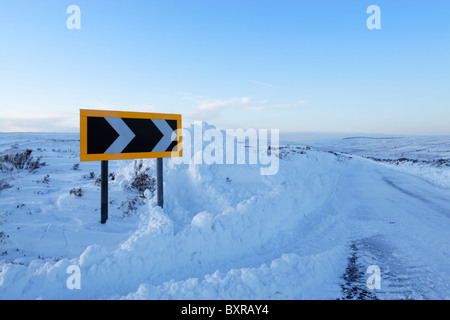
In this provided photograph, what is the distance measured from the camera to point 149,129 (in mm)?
6090

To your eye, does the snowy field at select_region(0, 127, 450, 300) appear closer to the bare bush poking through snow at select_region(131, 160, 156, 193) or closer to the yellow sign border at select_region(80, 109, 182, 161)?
the bare bush poking through snow at select_region(131, 160, 156, 193)

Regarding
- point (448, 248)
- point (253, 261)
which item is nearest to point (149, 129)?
point (253, 261)

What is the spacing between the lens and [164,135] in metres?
6.31

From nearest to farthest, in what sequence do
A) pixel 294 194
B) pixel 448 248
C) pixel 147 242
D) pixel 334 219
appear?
pixel 147 242
pixel 448 248
pixel 334 219
pixel 294 194

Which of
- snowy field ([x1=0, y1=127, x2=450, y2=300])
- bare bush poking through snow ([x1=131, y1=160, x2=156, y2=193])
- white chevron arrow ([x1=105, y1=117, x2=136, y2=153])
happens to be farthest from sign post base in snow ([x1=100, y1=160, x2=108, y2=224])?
bare bush poking through snow ([x1=131, y1=160, x2=156, y2=193])

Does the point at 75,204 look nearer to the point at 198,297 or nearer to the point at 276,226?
the point at 198,297

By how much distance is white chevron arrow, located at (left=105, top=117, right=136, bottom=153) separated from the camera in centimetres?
559

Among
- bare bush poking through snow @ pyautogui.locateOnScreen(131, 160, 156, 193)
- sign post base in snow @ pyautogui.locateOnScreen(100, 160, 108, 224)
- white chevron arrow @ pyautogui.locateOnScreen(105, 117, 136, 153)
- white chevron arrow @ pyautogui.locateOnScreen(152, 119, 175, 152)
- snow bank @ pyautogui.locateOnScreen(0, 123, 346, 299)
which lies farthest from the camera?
bare bush poking through snow @ pyautogui.locateOnScreen(131, 160, 156, 193)

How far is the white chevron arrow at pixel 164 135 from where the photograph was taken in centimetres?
619

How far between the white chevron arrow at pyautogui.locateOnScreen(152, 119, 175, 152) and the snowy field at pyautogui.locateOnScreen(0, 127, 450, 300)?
4.78 ft

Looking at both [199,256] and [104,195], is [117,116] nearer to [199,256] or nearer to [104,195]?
[104,195]

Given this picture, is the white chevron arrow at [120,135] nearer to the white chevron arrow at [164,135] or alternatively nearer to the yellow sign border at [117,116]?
the yellow sign border at [117,116]

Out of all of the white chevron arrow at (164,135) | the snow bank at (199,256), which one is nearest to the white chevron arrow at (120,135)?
the white chevron arrow at (164,135)
